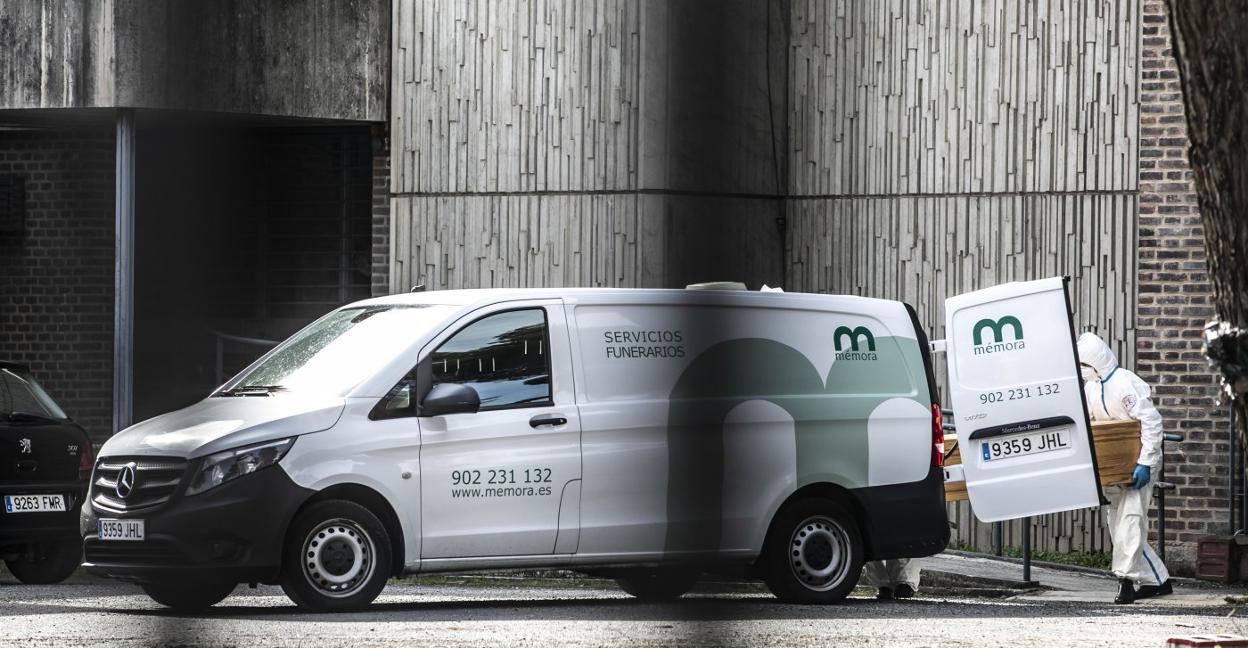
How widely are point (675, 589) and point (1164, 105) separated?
1158cm

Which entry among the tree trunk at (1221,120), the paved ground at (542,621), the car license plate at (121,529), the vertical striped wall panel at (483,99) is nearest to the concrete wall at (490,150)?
the vertical striped wall panel at (483,99)

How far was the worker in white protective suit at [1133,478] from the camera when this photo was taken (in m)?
10.0

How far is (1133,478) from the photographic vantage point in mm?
10031

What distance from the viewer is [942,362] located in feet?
44.0

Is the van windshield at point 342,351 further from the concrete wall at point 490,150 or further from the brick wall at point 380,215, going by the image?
the brick wall at point 380,215

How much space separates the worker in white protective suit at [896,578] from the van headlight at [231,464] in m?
3.81

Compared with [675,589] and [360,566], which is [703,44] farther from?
[360,566]

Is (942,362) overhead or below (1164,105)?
below

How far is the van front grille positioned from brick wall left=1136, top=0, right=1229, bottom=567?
6.78 meters

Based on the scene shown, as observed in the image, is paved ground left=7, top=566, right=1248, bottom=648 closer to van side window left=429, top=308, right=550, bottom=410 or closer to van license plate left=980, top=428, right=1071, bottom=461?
van license plate left=980, top=428, right=1071, bottom=461

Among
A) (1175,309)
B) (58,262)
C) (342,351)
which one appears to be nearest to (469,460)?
(342,351)

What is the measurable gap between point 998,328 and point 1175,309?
232 centimetres

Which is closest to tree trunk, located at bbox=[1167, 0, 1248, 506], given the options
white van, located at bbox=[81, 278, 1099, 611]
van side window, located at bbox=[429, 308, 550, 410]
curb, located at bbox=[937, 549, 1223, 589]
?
white van, located at bbox=[81, 278, 1099, 611]

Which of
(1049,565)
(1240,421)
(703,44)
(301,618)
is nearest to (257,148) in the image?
(703,44)
